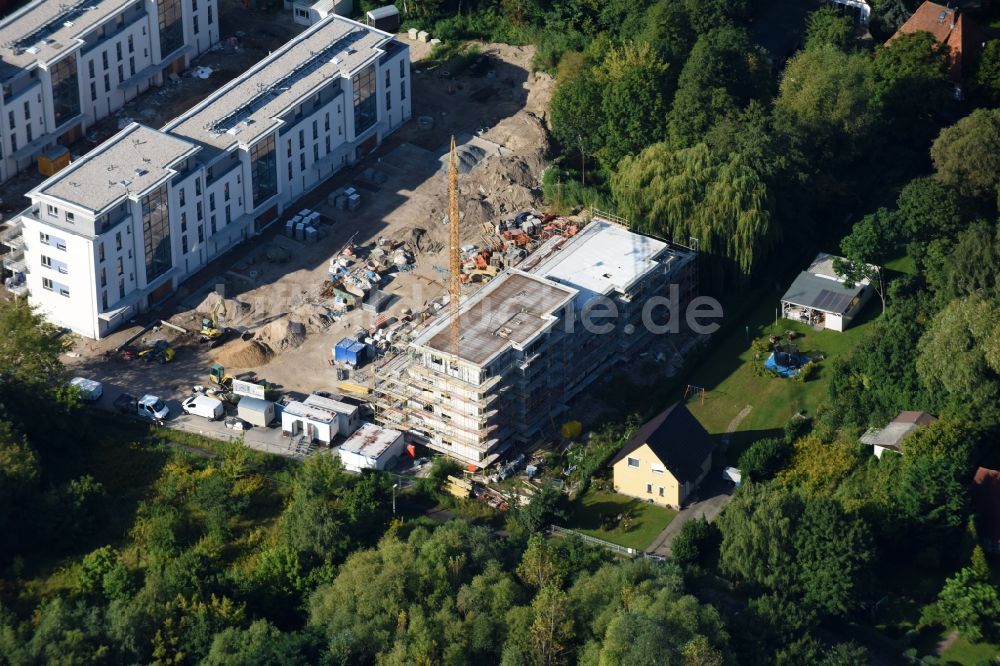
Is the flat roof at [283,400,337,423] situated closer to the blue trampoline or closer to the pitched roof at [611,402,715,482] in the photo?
the pitched roof at [611,402,715,482]

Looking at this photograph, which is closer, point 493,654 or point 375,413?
point 493,654

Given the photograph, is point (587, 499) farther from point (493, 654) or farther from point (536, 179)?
point (536, 179)

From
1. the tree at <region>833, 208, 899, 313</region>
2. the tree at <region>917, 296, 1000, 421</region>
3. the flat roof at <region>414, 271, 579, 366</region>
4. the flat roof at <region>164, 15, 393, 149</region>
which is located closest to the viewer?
the tree at <region>917, 296, 1000, 421</region>

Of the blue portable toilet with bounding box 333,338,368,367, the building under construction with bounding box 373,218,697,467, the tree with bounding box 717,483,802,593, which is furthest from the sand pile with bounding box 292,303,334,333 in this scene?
the tree with bounding box 717,483,802,593

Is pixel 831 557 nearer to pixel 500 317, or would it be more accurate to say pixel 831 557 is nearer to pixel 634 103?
pixel 500 317

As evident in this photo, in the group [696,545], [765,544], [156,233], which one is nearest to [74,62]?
[156,233]

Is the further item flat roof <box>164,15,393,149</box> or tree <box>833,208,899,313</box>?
flat roof <box>164,15,393,149</box>

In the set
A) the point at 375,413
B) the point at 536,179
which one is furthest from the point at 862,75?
the point at 375,413
